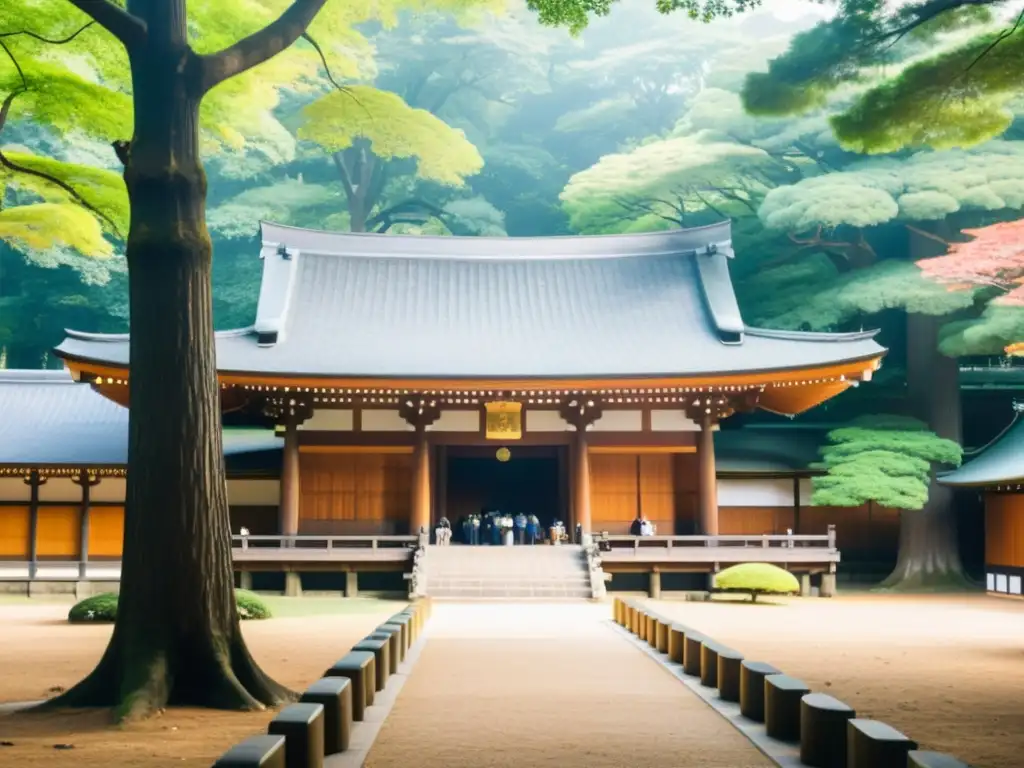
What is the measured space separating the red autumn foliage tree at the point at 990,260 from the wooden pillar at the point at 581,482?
8235 millimetres

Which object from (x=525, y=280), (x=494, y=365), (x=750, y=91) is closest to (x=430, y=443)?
(x=494, y=365)

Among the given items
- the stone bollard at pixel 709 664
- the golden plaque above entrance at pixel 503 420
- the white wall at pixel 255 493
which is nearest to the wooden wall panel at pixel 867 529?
the golden plaque above entrance at pixel 503 420

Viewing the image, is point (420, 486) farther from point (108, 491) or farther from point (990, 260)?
point (990, 260)

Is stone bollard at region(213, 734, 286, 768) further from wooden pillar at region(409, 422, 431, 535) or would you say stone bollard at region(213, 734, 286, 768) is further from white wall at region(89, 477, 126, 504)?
white wall at region(89, 477, 126, 504)

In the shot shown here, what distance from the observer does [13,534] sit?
91.5 feet

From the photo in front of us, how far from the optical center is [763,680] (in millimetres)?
8297

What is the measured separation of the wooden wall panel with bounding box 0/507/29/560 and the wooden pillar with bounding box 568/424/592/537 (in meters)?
13.1

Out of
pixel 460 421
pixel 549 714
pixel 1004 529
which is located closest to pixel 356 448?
pixel 460 421

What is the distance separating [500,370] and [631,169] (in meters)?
12.3

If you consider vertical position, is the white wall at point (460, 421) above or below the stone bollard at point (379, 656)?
above

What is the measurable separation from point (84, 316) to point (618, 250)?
71.6ft

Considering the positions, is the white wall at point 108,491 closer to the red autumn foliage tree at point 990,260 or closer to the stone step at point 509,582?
the stone step at point 509,582

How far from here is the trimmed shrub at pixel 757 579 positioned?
22.2 meters

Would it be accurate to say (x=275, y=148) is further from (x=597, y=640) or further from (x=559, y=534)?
(x=597, y=640)
